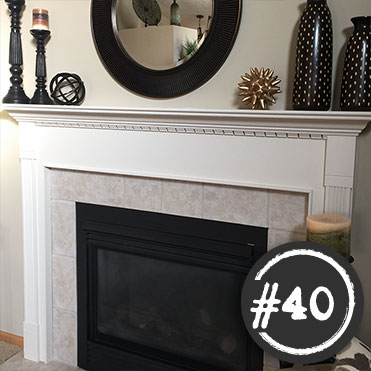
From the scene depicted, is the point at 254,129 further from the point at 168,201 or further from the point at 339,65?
the point at 168,201

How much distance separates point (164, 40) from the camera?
2074 mm

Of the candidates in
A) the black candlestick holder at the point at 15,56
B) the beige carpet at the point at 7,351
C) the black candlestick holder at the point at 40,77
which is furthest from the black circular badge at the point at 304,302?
the beige carpet at the point at 7,351

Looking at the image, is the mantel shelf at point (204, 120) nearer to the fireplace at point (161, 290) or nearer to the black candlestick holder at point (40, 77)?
the black candlestick holder at point (40, 77)

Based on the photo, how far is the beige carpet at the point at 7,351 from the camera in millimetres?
2600

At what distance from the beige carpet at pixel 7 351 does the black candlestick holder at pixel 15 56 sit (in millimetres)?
1281

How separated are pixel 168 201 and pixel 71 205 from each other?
0.53m

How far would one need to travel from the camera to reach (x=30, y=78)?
246cm

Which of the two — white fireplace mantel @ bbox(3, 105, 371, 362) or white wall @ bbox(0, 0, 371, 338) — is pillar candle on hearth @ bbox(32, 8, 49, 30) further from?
white fireplace mantel @ bbox(3, 105, 371, 362)

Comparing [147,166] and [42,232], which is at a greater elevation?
[147,166]

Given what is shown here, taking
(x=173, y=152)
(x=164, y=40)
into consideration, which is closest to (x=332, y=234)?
(x=173, y=152)

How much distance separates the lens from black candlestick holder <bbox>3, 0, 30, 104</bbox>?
2365 millimetres

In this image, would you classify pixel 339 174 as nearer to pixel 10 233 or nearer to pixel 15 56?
pixel 15 56

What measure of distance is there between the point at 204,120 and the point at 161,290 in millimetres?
830

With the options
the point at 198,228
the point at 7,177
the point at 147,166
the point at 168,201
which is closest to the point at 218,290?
the point at 198,228
